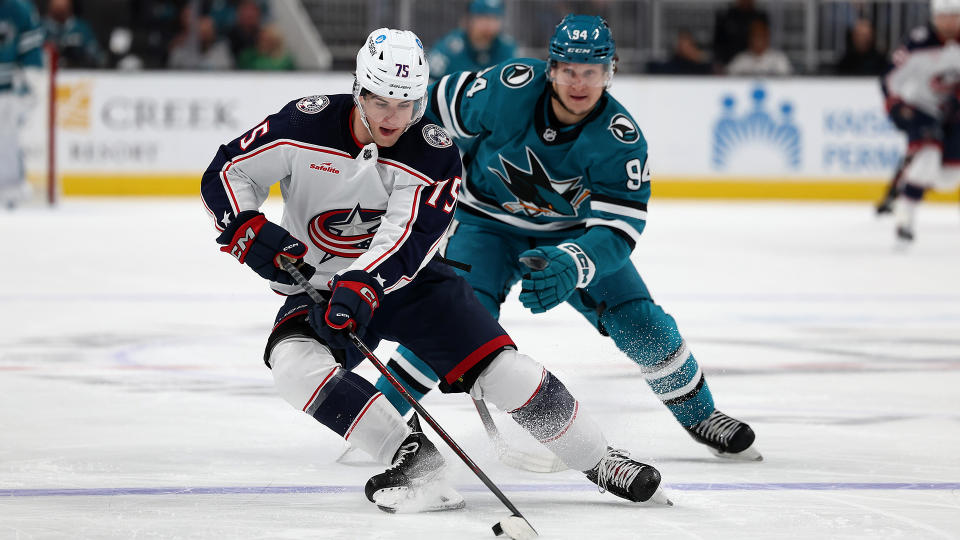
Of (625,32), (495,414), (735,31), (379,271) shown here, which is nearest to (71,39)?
(625,32)

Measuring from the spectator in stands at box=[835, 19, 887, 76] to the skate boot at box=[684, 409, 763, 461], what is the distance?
8607 millimetres

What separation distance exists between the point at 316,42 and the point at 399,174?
33.3 ft

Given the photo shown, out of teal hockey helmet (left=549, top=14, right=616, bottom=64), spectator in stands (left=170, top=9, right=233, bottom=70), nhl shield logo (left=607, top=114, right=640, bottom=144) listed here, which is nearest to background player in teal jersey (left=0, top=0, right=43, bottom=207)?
spectator in stands (left=170, top=9, right=233, bottom=70)

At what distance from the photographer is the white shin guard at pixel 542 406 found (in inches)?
106

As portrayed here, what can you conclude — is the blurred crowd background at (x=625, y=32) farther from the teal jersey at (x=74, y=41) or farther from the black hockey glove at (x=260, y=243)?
the black hockey glove at (x=260, y=243)

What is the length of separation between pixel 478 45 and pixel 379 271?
5598 mm

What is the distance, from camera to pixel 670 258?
25.1ft

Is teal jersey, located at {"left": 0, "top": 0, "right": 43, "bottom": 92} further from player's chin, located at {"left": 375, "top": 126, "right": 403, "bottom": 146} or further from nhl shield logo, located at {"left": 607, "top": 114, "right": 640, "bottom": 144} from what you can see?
player's chin, located at {"left": 375, "top": 126, "right": 403, "bottom": 146}

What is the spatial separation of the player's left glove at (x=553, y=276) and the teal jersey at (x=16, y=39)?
7868 millimetres

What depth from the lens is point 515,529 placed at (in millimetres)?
2443

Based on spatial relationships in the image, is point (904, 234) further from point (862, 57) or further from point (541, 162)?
point (541, 162)

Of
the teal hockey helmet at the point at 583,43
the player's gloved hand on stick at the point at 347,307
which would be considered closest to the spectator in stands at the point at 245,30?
the teal hockey helmet at the point at 583,43

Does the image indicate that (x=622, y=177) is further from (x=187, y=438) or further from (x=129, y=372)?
(x=129, y=372)

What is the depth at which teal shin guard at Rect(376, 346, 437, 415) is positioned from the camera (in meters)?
3.11
